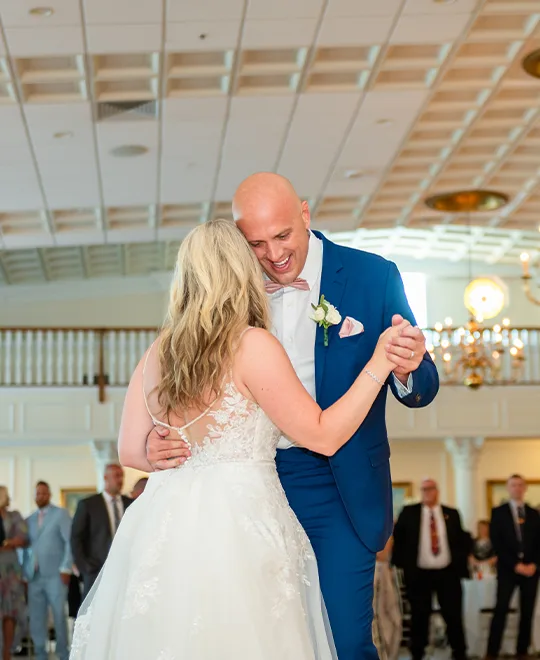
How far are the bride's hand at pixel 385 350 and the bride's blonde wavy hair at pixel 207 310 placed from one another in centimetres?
33

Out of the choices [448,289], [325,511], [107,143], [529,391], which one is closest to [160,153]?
[107,143]

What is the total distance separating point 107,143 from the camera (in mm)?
9969

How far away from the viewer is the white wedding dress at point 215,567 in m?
2.83

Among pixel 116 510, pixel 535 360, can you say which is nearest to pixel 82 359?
pixel 535 360

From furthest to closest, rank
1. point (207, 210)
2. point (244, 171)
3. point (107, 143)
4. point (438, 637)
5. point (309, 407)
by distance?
point (438, 637), point (207, 210), point (244, 171), point (107, 143), point (309, 407)

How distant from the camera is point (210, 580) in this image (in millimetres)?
2873

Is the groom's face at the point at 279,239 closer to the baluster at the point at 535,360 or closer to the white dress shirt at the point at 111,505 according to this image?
the white dress shirt at the point at 111,505

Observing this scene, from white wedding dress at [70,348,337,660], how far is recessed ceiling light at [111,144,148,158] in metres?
7.32

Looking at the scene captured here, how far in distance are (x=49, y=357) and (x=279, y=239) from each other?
17382 millimetres

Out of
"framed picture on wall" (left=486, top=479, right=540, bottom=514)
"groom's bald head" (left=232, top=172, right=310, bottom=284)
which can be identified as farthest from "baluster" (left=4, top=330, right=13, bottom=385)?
"groom's bald head" (left=232, top=172, right=310, bottom=284)

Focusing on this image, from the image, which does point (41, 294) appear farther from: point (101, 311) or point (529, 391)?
point (529, 391)

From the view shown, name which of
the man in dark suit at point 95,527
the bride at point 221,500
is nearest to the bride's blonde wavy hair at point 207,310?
the bride at point 221,500

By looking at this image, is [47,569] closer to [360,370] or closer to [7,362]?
[360,370]

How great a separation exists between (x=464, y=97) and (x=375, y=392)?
7549 mm
